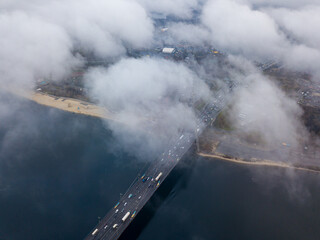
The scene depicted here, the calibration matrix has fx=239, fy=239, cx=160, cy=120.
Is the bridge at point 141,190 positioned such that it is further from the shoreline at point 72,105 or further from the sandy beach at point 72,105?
the sandy beach at point 72,105

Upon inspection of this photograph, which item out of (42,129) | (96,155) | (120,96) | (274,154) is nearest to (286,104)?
(274,154)

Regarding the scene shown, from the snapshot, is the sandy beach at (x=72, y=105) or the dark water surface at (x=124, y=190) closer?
the dark water surface at (x=124, y=190)

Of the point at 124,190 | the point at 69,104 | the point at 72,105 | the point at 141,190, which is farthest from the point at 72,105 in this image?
the point at 141,190

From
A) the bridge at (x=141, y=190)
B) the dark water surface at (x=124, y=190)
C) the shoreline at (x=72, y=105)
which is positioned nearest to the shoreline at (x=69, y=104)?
the shoreline at (x=72, y=105)

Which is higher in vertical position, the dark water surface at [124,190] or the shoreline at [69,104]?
the dark water surface at [124,190]

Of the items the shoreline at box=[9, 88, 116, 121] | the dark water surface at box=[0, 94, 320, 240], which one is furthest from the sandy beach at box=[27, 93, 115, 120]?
the dark water surface at box=[0, 94, 320, 240]

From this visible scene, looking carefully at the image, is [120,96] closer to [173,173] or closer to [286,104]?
[173,173]

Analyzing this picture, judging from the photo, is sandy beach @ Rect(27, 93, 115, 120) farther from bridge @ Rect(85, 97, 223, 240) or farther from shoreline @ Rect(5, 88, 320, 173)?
bridge @ Rect(85, 97, 223, 240)

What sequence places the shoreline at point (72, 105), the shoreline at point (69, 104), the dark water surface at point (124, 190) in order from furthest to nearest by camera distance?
the shoreline at point (69, 104) < the shoreline at point (72, 105) < the dark water surface at point (124, 190)
